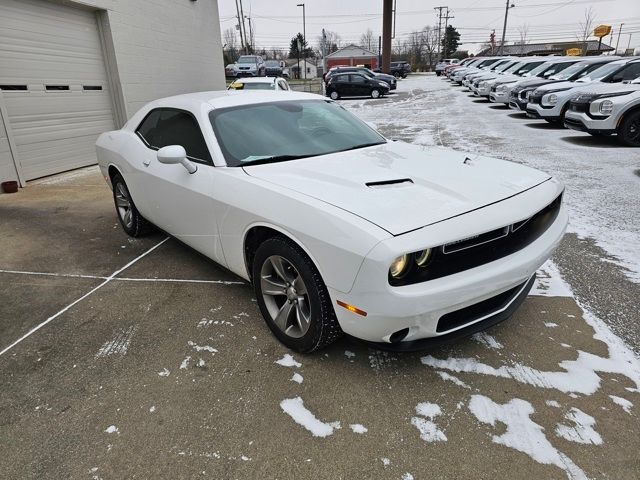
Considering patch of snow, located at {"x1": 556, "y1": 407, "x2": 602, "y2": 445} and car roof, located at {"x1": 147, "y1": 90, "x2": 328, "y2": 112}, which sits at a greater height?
car roof, located at {"x1": 147, "y1": 90, "x2": 328, "y2": 112}

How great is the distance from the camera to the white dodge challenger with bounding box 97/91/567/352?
2.12 meters

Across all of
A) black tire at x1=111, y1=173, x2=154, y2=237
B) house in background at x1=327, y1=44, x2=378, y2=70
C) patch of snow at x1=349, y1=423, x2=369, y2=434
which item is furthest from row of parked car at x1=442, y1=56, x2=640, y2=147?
house in background at x1=327, y1=44, x2=378, y2=70

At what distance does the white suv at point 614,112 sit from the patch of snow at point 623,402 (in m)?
7.81

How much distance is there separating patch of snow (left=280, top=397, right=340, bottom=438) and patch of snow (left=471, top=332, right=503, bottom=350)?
1.12 m

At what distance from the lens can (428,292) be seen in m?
2.10

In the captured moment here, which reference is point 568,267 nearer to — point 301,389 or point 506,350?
point 506,350

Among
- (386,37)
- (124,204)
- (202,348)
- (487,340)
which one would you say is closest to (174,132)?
(124,204)

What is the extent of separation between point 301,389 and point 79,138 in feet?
27.5

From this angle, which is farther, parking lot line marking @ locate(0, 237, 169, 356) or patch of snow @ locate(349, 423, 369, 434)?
parking lot line marking @ locate(0, 237, 169, 356)

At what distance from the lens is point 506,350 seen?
268 cm

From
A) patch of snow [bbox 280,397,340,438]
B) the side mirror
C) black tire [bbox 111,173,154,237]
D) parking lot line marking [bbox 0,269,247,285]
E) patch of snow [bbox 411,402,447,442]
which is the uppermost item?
the side mirror

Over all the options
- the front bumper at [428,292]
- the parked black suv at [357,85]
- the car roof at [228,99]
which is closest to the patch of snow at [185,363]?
the front bumper at [428,292]

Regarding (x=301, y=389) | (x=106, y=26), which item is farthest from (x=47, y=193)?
(x=301, y=389)

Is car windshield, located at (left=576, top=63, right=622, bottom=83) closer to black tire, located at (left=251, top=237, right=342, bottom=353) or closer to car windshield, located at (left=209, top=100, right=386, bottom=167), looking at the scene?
car windshield, located at (left=209, top=100, right=386, bottom=167)
